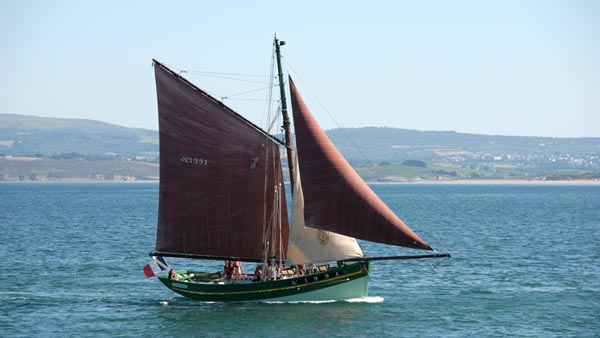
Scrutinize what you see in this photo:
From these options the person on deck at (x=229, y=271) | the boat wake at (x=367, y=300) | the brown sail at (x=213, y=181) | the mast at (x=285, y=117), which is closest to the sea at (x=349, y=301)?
the boat wake at (x=367, y=300)

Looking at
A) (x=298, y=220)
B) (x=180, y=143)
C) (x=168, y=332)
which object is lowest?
(x=168, y=332)

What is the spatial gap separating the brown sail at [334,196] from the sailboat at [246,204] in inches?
2.4

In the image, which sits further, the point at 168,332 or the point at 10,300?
the point at 10,300

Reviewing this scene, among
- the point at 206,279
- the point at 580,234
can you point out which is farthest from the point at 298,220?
the point at 580,234

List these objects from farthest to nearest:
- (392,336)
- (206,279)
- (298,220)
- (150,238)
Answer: (150,238) → (206,279) → (298,220) → (392,336)

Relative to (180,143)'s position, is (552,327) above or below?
below

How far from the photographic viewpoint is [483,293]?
5759 cm

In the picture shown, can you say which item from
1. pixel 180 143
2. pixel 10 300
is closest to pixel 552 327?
pixel 180 143

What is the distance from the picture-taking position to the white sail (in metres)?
51.7

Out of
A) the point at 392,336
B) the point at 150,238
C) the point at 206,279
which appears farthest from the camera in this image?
the point at 150,238

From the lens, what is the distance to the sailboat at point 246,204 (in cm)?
5138

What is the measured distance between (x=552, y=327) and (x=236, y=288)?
1726cm

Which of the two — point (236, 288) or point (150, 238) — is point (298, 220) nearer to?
point (236, 288)

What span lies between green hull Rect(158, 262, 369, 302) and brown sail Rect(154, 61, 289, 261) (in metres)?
2.12
